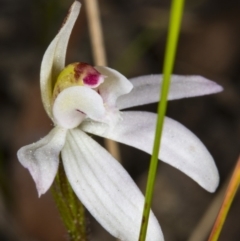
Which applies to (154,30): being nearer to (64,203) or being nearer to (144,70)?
(144,70)

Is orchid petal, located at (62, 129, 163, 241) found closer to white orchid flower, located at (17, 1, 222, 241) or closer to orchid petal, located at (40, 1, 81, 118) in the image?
white orchid flower, located at (17, 1, 222, 241)

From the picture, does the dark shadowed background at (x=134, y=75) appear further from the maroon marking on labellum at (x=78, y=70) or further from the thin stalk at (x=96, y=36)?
the maroon marking on labellum at (x=78, y=70)

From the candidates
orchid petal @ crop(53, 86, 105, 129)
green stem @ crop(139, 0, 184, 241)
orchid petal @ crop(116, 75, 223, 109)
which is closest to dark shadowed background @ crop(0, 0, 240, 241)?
orchid petal @ crop(116, 75, 223, 109)

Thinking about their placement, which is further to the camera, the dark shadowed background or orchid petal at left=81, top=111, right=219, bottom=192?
the dark shadowed background

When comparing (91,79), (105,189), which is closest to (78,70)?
(91,79)

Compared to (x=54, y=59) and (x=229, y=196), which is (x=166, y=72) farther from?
(x=54, y=59)

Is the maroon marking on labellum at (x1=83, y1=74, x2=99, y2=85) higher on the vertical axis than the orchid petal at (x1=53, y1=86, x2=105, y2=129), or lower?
higher
